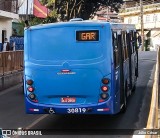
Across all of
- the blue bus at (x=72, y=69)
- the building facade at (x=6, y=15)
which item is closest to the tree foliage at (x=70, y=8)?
the building facade at (x=6, y=15)

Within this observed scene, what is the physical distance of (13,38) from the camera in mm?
33500

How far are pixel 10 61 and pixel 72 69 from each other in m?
11.4

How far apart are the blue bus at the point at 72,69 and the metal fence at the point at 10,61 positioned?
31.5ft

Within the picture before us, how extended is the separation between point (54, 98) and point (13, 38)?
23439 millimetres

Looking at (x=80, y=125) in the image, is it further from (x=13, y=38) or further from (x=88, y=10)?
(x=88, y=10)

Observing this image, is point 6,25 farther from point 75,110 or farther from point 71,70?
point 75,110

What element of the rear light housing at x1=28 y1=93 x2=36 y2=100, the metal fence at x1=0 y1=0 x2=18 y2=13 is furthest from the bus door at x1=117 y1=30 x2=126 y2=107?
the metal fence at x1=0 y1=0 x2=18 y2=13

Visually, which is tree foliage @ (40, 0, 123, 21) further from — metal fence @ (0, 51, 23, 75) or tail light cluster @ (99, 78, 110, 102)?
tail light cluster @ (99, 78, 110, 102)

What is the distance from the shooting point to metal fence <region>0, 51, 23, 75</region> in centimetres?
2038

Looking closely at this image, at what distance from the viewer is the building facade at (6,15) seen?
1383 inches

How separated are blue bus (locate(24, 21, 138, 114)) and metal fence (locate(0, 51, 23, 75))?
9.61 meters

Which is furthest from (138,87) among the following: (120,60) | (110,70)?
(110,70)

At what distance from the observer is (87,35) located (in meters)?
10.6

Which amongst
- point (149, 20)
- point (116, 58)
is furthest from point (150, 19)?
point (116, 58)
